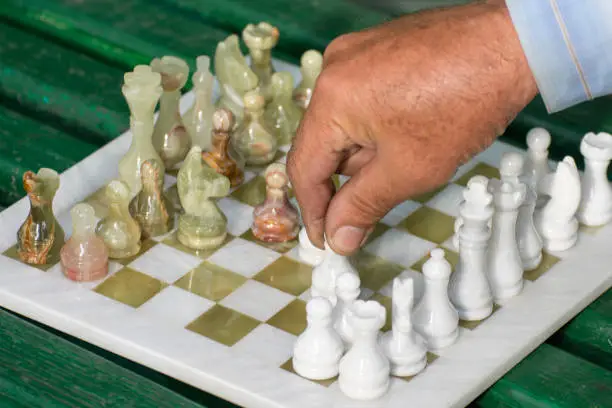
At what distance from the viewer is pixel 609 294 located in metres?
2.32

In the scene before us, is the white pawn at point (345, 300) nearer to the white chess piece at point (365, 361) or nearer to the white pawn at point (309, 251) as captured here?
the white chess piece at point (365, 361)

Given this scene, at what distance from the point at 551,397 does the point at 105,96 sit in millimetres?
1051

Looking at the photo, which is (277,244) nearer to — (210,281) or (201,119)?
(210,281)

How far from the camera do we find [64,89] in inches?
110

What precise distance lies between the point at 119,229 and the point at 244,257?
187 millimetres

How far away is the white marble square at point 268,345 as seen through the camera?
2143mm

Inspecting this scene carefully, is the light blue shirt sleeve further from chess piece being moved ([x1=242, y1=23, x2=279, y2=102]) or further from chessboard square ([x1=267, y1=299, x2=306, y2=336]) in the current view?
chess piece being moved ([x1=242, y1=23, x2=279, y2=102])

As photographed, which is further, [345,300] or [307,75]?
[307,75]

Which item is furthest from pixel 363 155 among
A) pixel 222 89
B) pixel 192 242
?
pixel 222 89

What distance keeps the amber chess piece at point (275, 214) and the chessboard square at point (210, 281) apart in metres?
0.10

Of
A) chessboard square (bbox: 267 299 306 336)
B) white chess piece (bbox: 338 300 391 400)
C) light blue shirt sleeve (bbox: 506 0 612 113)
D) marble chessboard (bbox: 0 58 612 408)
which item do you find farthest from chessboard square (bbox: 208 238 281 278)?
light blue shirt sleeve (bbox: 506 0 612 113)

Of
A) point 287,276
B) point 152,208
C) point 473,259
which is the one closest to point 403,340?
point 473,259

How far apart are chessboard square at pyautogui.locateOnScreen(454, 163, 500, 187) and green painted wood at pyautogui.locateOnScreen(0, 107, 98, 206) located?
60 centimetres

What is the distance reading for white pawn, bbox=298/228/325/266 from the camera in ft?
7.70
